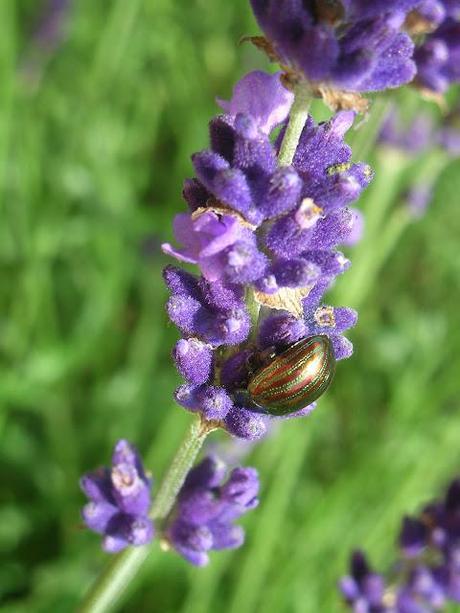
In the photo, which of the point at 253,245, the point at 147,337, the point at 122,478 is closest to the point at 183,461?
the point at 122,478

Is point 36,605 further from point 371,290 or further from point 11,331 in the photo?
point 371,290

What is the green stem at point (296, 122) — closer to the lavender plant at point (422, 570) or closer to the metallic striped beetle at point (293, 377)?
the metallic striped beetle at point (293, 377)

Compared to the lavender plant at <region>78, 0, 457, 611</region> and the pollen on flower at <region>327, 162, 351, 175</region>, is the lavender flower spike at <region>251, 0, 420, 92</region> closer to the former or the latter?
the lavender plant at <region>78, 0, 457, 611</region>

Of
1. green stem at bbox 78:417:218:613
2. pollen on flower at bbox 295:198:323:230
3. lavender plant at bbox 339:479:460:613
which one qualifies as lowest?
lavender plant at bbox 339:479:460:613

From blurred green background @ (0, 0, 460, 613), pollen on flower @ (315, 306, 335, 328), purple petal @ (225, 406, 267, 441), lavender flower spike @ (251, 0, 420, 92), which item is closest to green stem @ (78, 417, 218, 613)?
purple petal @ (225, 406, 267, 441)

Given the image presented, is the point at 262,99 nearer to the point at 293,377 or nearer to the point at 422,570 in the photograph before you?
the point at 293,377

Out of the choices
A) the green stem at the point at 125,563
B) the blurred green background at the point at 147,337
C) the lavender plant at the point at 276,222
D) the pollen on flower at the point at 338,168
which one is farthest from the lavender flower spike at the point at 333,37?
the blurred green background at the point at 147,337
